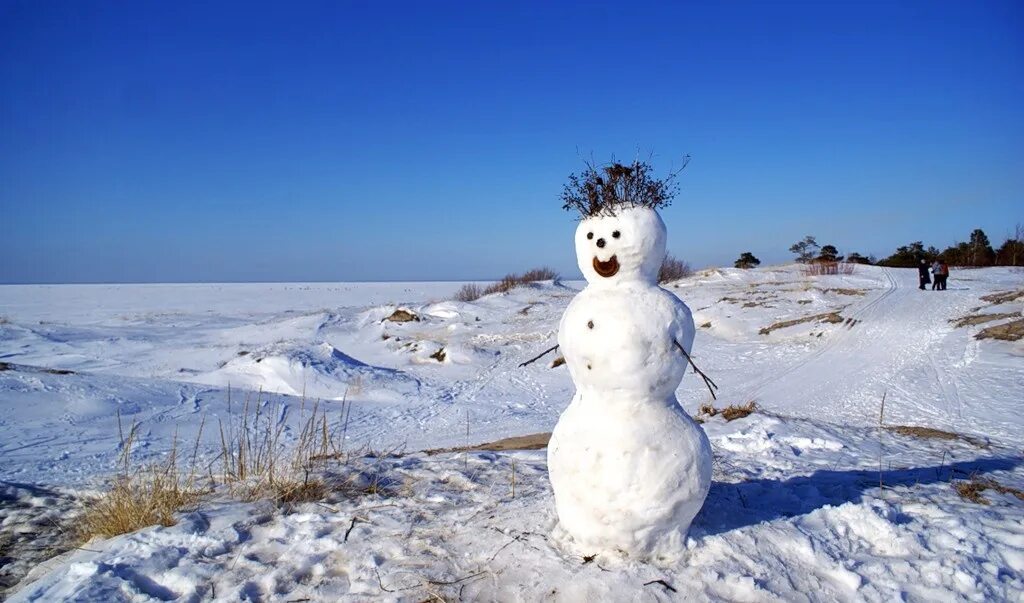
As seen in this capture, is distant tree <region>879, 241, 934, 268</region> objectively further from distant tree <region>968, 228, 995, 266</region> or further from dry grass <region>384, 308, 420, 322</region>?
dry grass <region>384, 308, 420, 322</region>

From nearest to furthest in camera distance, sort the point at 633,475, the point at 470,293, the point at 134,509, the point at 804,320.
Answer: the point at 633,475, the point at 134,509, the point at 804,320, the point at 470,293

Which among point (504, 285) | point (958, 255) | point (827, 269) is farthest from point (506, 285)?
point (958, 255)

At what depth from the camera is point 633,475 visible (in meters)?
3.02

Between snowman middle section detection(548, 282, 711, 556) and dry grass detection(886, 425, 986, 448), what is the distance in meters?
5.49

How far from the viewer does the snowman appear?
9.92 ft

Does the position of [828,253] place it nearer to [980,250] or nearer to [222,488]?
[980,250]

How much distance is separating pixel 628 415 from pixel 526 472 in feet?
7.12

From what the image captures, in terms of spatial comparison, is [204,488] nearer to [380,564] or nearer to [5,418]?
[380,564]

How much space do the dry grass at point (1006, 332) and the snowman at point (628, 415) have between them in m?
13.4

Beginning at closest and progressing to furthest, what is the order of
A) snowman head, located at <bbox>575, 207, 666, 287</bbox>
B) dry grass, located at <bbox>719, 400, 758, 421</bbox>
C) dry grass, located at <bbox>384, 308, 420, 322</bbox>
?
1. snowman head, located at <bbox>575, 207, 666, 287</bbox>
2. dry grass, located at <bbox>719, 400, 758, 421</bbox>
3. dry grass, located at <bbox>384, 308, 420, 322</bbox>

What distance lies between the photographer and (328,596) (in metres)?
2.93

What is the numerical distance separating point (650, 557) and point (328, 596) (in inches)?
66.7

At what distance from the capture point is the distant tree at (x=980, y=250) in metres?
42.3

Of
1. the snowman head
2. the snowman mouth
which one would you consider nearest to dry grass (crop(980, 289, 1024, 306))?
the snowman head
